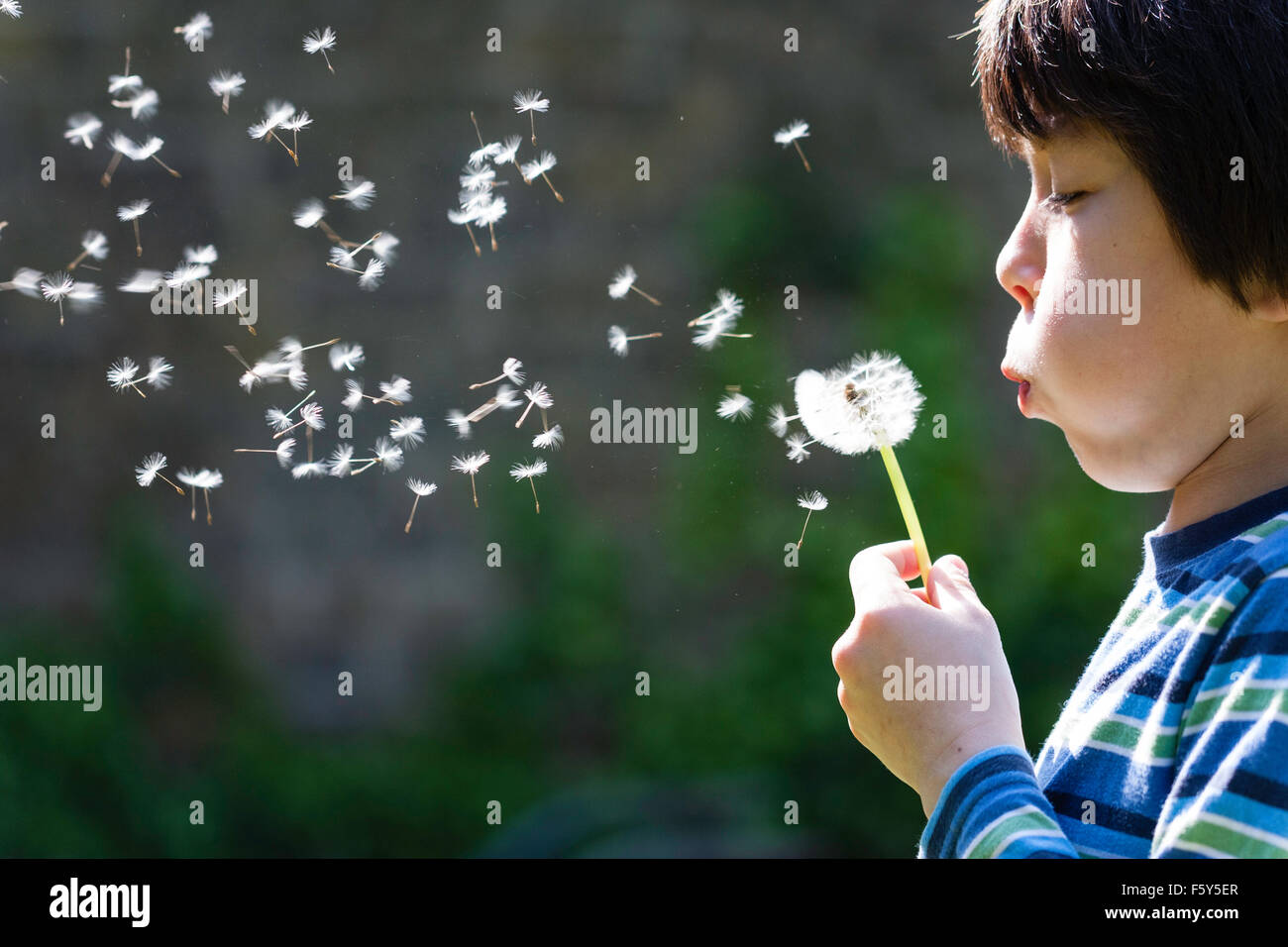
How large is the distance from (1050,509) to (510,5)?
690mm

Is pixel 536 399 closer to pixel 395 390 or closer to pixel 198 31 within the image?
pixel 395 390

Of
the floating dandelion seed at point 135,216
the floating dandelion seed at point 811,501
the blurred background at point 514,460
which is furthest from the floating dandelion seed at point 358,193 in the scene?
the floating dandelion seed at point 811,501

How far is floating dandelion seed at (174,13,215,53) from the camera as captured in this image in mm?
688

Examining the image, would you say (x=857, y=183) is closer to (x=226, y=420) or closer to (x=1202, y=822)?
(x=226, y=420)

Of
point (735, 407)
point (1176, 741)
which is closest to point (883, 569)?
point (1176, 741)

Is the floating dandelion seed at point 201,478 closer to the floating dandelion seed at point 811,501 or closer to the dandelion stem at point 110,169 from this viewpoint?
the dandelion stem at point 110,169

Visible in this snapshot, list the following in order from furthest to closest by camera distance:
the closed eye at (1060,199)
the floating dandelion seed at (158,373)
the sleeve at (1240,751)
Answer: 1. the floating dandelion seed at (158,373)
2. the closed eye at (1060,199)
3. the sleeve at (1240,751)

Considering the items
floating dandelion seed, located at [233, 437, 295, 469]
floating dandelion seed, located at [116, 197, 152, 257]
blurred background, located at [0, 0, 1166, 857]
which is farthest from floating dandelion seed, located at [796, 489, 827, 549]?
floating dandelion seed, located at [116, 197, 152, 257]

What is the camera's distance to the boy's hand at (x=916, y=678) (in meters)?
0.40

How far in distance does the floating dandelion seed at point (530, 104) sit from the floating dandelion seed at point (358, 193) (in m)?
0.13

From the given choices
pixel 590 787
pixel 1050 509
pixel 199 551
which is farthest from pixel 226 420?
pixel 1050 509

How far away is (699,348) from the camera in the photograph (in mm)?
748

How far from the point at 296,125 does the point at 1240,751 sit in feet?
1.98

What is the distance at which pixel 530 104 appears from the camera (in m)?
0.74
